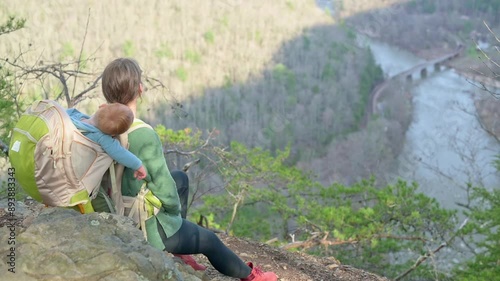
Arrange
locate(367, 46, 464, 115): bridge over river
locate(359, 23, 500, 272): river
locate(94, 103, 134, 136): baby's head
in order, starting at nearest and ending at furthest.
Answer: locate(94, 103, 134, 136): baby's head < locate(359, 23, 500, 272): river < locate(367, 46, 464, 115): bridge over river

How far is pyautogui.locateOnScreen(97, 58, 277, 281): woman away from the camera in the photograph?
7.91 feet

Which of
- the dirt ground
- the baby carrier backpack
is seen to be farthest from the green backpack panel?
the dirt ground

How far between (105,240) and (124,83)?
27.6 inches

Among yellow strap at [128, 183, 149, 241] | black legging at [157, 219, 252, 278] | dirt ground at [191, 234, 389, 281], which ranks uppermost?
yellow strap at [128, 183, 149, 241]

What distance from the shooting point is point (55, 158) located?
2.21 metres

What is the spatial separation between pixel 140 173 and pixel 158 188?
15 cm

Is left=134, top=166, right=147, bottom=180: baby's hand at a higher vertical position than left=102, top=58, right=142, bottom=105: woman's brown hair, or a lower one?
lower

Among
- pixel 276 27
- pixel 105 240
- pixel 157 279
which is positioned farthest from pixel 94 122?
pixel 276 27

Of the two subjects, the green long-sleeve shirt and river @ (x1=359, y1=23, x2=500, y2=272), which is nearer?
the green long-sleeve shirt

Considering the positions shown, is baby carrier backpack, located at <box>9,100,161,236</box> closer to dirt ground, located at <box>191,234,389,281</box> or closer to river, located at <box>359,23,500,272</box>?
dirt ground, located at <box>191,234,389,281</box>

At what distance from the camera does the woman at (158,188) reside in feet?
7.91

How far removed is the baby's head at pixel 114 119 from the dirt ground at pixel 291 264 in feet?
5.12

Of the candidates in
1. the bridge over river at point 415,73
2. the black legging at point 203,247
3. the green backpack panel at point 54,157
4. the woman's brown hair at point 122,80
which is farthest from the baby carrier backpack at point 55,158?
the bridge over river at point 415,73

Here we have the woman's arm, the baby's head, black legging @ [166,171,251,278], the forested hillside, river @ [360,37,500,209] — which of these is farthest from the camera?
the forested hillside
